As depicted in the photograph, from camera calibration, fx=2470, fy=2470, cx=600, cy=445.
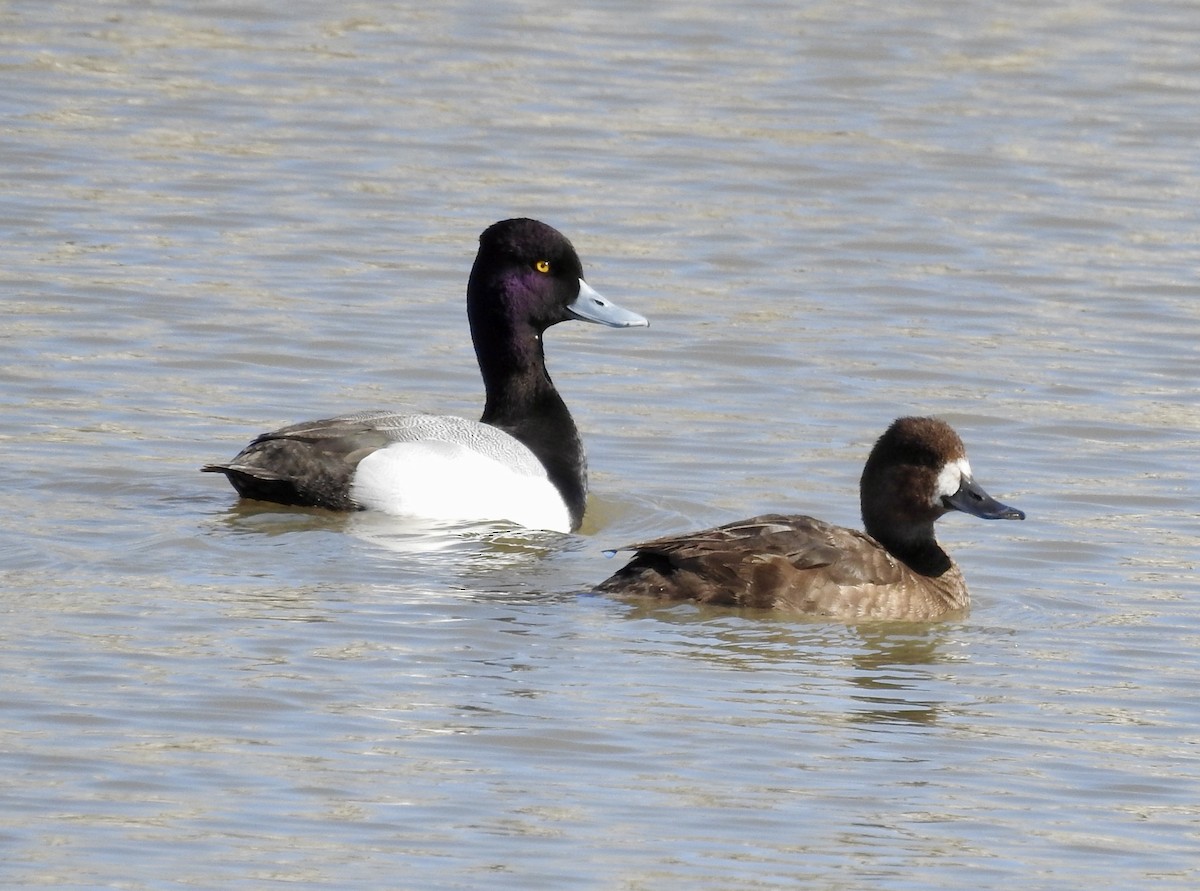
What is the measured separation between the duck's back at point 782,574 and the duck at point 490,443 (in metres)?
1.28

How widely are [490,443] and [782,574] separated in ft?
6.11

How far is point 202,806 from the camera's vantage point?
5875mm

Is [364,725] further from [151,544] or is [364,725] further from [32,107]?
[32,107]

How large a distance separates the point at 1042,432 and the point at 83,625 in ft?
16.1

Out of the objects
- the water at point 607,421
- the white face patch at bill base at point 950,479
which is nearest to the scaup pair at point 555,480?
the white face patch at bill base at point 950,479

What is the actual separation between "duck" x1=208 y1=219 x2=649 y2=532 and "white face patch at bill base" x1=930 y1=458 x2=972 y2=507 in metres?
1.56

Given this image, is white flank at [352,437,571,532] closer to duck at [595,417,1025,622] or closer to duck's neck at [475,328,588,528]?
duck's neck at [475,328,588,528]

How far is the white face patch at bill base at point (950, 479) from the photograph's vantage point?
8617 millimetres

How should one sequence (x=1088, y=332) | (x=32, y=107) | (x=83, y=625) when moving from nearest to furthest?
(x=83, y=625)
(x=1088, y=332)
(x=32, y=107)

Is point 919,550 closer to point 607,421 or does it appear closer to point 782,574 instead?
point 782,574

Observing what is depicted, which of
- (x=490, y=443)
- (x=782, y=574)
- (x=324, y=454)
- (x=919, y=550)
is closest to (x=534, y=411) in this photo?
(x=490, y=443)

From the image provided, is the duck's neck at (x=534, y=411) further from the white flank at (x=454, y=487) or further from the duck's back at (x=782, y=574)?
the duck's back at (x=782, y=574)

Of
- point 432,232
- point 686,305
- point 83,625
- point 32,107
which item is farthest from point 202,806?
point 32,107

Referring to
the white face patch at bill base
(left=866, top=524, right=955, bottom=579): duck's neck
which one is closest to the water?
(left=866, top=524, right=955, bottom=579): duck's neck
